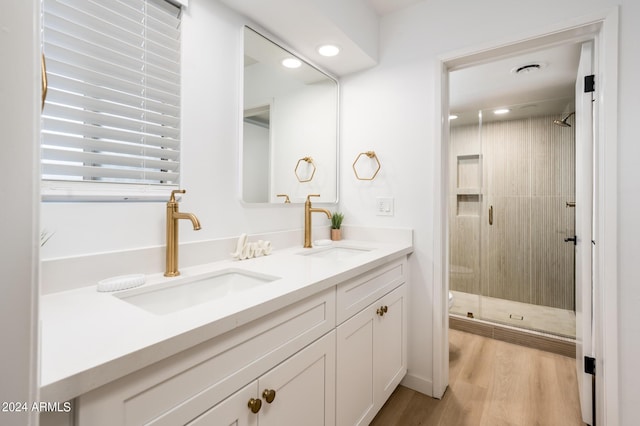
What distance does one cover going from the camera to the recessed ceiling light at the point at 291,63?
1748mm

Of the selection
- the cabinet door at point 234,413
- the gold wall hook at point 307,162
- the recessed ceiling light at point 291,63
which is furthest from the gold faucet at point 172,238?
the recessed ceiling light at point 291,63

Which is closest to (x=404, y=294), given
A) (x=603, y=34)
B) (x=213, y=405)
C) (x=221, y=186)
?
(x=221, y=186)

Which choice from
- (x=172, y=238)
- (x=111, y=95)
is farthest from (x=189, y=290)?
(x=111, y=95)

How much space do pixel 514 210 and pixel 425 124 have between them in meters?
2.11

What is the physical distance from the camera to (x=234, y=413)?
74 centimetres

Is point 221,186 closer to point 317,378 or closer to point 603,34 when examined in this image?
point 317,378

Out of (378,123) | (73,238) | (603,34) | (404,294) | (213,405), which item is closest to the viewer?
(213,405)

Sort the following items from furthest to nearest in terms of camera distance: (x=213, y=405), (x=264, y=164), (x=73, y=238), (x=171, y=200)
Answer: (x=264, y=164) < (x=171, y=200) < (x=73, y=238) < (x=213, y=405)

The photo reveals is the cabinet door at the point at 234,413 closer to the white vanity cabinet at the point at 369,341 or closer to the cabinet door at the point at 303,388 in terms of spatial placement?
the cabinet door at the point at 303,388

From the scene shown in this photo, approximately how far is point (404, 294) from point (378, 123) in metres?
1.08

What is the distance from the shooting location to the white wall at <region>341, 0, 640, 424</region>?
130 cm

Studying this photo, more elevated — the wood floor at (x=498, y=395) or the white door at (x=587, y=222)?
the white door at (x=587, y=222)

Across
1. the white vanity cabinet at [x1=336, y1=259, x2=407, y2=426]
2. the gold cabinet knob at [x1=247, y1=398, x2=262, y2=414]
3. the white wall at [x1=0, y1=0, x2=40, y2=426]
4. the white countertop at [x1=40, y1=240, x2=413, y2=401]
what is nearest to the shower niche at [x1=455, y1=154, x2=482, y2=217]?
the white vanity cabinet at [x1=336, y1=259, x2=407, y2=426]

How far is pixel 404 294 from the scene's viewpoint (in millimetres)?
1771
